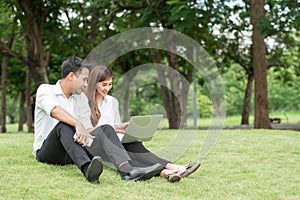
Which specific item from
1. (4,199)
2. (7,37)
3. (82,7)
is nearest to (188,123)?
(4,199)

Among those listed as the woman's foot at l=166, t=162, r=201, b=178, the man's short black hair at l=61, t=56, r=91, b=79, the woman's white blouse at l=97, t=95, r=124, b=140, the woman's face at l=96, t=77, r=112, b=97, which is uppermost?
the man's short black hair at l=61, t=56, r=91, b=79

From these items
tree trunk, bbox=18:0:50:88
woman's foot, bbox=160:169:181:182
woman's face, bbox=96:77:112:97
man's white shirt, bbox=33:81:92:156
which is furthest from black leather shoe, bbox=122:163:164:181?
tree trunk, bbox=18:0:50:88

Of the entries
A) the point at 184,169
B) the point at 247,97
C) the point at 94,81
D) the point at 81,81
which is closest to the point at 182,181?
the point at 184,169

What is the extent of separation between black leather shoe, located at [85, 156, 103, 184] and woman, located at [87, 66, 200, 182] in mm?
498

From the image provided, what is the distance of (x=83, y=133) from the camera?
12.6 ft

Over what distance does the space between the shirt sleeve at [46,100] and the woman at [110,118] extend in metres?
0.33

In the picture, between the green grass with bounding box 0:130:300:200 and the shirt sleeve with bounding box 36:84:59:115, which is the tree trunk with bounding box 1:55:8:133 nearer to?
the green grass with bounding box 0:130:300:200

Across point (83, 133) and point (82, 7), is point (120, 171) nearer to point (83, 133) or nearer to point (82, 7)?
point (83, 133)

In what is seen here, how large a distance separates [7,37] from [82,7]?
2.66m

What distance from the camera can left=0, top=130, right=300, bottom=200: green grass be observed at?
Result: 342 cm

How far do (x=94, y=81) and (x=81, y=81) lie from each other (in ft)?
0.67

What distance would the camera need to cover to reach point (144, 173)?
A: 12.4ft

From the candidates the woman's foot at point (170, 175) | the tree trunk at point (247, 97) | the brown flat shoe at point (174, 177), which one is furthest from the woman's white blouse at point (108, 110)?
the tree trunk at point (247, 97)

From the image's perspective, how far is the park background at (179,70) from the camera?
3.73m
